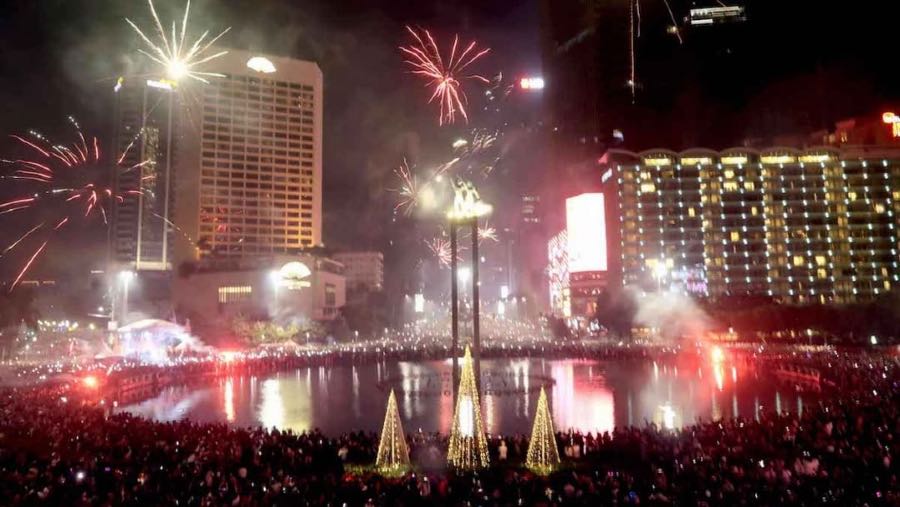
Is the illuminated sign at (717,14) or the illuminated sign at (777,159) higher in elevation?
the illuminated sign at (717,14)

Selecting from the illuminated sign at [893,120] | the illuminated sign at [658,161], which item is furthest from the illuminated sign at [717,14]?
the illuminated sign at [893,120]

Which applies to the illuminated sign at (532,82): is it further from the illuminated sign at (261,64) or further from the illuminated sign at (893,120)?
the illuminated sign at (893,120)

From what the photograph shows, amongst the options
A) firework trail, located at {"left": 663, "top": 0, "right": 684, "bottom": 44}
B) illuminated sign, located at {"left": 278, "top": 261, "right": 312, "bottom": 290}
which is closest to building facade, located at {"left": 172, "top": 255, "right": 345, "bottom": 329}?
illuminated sign, located at {"left": 278, "top": 261, "right": 312, "bottom": 290}

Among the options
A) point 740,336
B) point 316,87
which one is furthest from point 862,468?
point 316,87

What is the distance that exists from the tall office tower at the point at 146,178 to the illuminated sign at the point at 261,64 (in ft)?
39.9

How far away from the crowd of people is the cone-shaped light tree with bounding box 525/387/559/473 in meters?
0.36

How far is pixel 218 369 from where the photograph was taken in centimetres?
3241

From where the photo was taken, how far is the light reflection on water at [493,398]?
20297mm

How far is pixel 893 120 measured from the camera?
7100cm

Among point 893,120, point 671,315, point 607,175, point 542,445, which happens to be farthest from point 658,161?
point 542,445

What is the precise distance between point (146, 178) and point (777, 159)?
80531 mm

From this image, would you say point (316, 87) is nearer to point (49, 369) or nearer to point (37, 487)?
point (49, 369)

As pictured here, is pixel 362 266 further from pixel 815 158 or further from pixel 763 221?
pixel 815 158

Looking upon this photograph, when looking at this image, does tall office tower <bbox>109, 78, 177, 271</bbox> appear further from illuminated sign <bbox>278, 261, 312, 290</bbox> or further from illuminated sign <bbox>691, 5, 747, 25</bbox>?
illuminated sign <bbox>691, 5, 747, 25</bbox>
